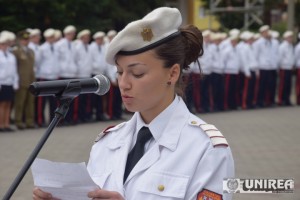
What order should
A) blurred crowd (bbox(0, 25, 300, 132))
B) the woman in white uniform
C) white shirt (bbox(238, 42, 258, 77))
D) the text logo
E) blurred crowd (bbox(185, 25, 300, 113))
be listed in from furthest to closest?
white shirt (bbox(238, 42, 258, 77)), blurred crowd (bbox(185, 25, 300, 113)), blurred crowd (bbox(0, 25, 300, 132)), the text logo, the woman in white uniform

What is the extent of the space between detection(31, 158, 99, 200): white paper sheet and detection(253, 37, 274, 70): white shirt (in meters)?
17.7

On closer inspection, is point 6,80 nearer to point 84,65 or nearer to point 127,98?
point 84,65

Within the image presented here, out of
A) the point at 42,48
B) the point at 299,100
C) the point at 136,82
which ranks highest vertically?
the point at 136,82

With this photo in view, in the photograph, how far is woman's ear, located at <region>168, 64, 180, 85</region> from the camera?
3078 mm

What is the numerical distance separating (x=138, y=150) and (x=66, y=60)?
13213mm

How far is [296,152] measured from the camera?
1180 cm

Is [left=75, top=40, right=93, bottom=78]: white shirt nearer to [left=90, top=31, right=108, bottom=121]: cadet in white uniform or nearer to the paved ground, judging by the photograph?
[left=90, top=31, right=108, bottom=121]: cadet in white uniform

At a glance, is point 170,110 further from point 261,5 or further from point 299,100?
point 261,5

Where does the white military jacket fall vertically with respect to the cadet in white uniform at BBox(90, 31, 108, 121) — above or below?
above

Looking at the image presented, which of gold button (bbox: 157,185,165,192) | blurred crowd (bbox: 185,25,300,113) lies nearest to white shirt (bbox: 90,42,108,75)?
blurred crowd (bbox: 185,25,300,113)

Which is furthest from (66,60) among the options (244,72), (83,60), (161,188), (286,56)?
(161,188)

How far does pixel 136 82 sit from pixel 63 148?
944 cm

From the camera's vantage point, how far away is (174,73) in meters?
3.10

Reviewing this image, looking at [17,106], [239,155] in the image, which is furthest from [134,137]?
[17,106]
